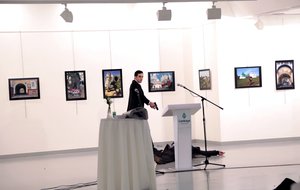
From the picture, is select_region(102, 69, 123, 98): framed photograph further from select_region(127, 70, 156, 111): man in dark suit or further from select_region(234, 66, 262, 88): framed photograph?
select_region(234, 66, 262, 88): framed photograph

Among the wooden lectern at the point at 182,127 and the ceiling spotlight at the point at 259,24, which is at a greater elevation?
the ceiling spotlight at the point at 259,24

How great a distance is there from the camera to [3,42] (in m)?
12.1

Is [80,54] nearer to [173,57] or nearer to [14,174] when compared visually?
[173,57]


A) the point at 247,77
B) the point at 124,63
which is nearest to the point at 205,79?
the point at 247,77

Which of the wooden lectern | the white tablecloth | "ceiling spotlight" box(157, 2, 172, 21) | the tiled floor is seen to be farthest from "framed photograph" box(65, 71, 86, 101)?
the white tablecloth

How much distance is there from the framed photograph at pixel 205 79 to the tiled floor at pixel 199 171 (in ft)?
5.98

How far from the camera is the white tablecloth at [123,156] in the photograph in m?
4.85

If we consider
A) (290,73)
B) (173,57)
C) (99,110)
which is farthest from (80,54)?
(290,73)

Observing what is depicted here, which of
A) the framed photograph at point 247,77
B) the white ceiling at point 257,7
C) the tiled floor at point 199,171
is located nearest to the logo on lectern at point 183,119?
the tiled floor at point 199,171

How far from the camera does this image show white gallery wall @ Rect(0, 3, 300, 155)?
12.2 meters

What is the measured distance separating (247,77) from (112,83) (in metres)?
3.99

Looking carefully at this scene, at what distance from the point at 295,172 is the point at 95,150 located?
6.38 meters

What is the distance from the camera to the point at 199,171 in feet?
28.4

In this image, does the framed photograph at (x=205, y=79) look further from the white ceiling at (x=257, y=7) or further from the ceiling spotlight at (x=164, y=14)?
the ceiling spotlight at (x=164, y=14)
